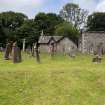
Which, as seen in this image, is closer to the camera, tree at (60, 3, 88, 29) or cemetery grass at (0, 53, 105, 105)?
cemetery grass at (0, 53, 105, 105)

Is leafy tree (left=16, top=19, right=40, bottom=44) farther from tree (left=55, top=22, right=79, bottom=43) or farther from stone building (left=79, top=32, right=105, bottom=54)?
stone building (left=79, top=32, right=105, bottom=54)

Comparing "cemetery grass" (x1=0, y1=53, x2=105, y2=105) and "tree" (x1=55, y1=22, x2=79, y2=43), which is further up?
"tree" (x1=55, y1=22, x2=79, y2=43)

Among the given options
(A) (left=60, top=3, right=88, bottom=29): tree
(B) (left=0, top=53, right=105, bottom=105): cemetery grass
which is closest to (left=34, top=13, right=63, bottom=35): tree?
(A) (left=60, top=3, right=88, bottom=29): tree

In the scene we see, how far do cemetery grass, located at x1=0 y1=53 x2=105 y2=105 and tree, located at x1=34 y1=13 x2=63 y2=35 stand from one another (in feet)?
298

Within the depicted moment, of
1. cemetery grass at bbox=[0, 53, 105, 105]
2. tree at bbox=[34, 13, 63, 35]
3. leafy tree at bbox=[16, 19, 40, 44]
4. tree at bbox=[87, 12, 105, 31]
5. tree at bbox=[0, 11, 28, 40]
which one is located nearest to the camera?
cemetery grass at bbox=[0, 53, 105, 105]

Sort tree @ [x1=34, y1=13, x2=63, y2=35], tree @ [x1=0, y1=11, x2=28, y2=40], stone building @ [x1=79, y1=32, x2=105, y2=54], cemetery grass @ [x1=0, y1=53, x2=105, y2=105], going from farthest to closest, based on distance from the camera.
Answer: tree @ [x1=0, y1=11, x2=28, y2=40], tree @ [x1=34, y1=13, x2=63, y2=35], stone building @ [x1=79, y1=32, x2=105, y2=54], cemetery grass @ [x1=0, y1=53, x2=105, y2=105]

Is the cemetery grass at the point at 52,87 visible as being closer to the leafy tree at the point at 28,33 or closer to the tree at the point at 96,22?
the leafy tree at the point at 28,33

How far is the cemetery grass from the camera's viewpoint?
17.6 m

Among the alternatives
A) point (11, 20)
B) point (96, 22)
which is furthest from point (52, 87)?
point (11, 20)

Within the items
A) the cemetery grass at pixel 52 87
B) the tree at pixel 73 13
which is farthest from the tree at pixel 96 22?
the cemetery grass at pixel 52 87

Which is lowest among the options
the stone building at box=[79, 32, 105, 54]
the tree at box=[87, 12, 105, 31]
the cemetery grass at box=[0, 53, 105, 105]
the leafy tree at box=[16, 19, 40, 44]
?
the cemetery grass at box=[0, 53, 105, 105]

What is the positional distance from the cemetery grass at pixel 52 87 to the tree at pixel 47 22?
3581 inches

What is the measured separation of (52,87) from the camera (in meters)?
19.2

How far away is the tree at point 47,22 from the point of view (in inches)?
4550
